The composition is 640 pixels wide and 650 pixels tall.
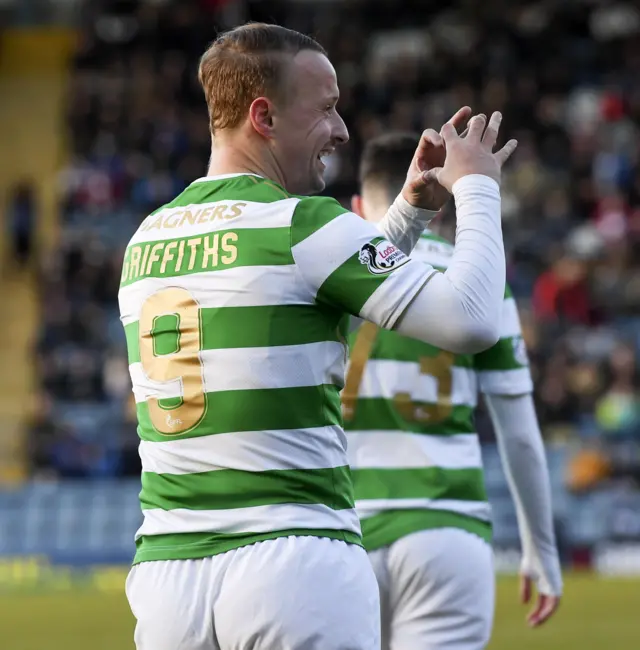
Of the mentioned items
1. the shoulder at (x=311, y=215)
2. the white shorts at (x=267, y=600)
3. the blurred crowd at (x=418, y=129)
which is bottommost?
the white shorts at (x=267, y=600)

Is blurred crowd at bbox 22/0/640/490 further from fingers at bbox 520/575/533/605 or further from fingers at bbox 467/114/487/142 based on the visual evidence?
fingers at bbox 467/114/487/142

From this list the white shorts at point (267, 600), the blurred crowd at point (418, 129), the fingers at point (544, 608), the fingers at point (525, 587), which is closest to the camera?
the white shorts at point (267, 600)

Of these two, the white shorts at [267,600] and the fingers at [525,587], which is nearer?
the white shorts at [267,600]

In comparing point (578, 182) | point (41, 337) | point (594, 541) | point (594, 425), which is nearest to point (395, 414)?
point (594, 541)

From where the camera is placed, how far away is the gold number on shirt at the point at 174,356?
2861 millimetres

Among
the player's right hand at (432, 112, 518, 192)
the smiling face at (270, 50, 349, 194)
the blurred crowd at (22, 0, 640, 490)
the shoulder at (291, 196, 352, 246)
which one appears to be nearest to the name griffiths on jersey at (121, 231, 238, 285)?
the shoulder at (291, 196, 352, 246)

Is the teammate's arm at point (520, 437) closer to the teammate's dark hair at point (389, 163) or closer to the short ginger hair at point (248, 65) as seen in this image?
the teammate's dark hair at point (389, 163)

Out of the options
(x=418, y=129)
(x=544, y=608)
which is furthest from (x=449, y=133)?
(x=418, y=129)

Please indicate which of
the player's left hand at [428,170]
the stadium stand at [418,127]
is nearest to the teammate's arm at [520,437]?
the player's left hand at [428,170]

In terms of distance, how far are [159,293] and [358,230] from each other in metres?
0.45

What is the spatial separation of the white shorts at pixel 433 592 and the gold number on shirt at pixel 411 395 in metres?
0.35

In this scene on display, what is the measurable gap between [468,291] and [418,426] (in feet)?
4.93

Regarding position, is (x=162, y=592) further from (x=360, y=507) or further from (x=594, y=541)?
(x=594, y=541)

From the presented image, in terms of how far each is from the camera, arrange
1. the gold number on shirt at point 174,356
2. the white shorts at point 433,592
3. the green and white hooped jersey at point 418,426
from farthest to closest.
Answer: the green and white hooped jersey at point 418,426 → the white shorts at point 433,592 → the gold number on shirt at point 174,356
